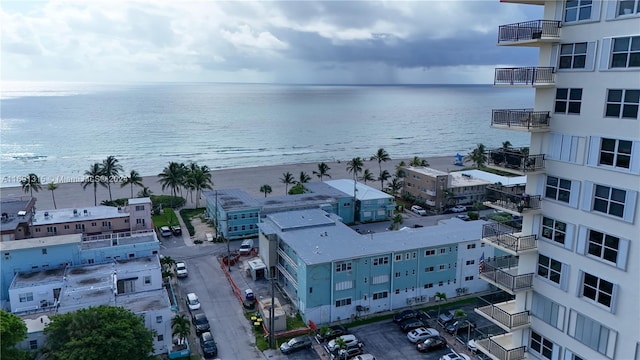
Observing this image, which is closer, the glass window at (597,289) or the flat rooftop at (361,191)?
the glass window at (597,289)

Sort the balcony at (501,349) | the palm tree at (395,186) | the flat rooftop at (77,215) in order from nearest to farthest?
the balcony at (501,349) → the flat rooftop at (77,215) → the palm tree at (395,186)

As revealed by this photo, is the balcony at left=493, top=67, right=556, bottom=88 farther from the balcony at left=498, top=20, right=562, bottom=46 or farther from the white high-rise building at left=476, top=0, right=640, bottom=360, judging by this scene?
the balcony at left=498, top=20, right=562, bottom=46

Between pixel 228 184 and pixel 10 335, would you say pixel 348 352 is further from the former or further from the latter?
pixel 228 184

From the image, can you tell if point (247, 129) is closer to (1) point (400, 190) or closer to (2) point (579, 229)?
(1) point (400, 190)

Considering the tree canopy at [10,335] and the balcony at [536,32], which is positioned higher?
the balcony at [536,32]

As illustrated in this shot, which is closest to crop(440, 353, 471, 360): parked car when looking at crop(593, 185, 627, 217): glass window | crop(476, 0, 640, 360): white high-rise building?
crop(476, 0, 640, 360): white high-rise building

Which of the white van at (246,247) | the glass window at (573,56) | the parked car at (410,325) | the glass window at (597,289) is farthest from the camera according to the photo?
the white van at (246,247)

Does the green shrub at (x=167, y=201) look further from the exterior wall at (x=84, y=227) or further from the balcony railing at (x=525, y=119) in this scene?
the balcony railing at (x=525, y=119)

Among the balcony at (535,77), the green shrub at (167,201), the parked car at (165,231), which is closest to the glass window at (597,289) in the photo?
the balcony at (535,77)

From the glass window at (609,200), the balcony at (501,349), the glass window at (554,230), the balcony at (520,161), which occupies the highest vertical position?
the balcony at (520,161)
